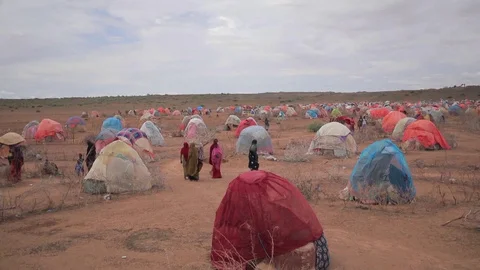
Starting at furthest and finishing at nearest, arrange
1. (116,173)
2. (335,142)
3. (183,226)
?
(335,142)
(116,173)
(183,226)

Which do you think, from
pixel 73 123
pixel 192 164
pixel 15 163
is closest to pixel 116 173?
pixel 192 164

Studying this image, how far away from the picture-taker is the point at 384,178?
31.8 ft

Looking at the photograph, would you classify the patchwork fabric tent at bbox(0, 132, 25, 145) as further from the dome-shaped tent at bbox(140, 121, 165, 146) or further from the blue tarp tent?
the blue tarp tent

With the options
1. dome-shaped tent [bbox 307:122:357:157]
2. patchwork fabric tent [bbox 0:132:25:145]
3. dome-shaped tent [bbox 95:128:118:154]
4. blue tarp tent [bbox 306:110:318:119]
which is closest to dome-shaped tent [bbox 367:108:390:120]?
blue tarp tent [bbox 306:110:318:119]

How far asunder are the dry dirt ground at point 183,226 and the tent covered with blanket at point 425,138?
555 centimetres

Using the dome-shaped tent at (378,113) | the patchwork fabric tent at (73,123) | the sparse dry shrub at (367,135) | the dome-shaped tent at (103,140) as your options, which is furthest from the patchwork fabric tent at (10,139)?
the dome-shaped tent at (378,113)

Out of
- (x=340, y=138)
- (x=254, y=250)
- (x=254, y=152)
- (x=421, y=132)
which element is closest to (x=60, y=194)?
(x=254, y=152)

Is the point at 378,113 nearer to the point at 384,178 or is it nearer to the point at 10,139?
the point at 384,178

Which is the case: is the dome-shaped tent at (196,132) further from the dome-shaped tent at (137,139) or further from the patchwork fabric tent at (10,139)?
the patchwork fabric tent at (10,139)

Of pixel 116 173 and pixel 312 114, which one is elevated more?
pixel 312 114

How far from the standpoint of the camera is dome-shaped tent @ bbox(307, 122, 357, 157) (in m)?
17.7

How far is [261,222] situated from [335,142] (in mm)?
12724

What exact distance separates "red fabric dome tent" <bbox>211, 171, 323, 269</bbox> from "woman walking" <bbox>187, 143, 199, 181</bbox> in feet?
23.2

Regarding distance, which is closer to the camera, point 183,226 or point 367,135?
point 183,226
